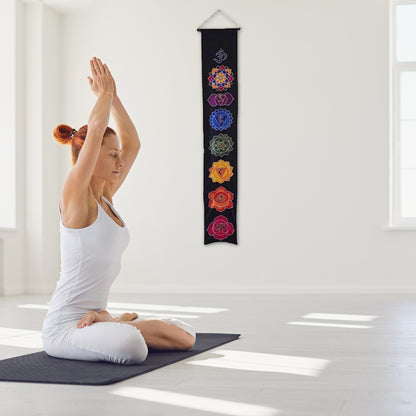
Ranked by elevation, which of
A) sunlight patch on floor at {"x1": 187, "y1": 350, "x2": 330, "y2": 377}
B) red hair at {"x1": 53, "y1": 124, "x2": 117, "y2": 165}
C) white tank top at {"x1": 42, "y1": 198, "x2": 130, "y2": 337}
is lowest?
sunlight patch on floor at {"x1": 187, "y1": 350, "x2": 330, "y2": 377}

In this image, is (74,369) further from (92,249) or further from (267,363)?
(267,363)

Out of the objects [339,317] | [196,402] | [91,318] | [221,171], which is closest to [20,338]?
[91,318]

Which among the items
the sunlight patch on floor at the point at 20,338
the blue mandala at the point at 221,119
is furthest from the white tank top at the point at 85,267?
the blue mandala at the point at 221,119

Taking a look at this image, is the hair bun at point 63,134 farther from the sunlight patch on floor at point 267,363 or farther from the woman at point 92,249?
the sunlight patch on floor at point 267,363

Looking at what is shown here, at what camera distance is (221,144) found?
7160 millimetres

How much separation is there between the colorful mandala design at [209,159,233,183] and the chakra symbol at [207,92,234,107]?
0.54 metres

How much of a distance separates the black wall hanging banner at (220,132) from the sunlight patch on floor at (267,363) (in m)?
4.12

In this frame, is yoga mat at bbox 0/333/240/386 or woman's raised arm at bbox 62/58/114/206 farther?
woman's raised arm at bbox 62/58/114/206

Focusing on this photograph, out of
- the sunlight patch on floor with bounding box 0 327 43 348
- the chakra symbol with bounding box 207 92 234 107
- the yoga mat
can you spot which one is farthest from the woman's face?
the chakra symbol with bounding box 207 92 234 107

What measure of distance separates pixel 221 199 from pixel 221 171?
0.26 metres

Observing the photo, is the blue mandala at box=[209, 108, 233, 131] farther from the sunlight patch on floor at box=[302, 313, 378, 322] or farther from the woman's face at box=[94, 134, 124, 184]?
the woman's face at box=[94, 134, 124, 184]

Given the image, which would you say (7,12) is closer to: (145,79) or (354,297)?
(145,79)

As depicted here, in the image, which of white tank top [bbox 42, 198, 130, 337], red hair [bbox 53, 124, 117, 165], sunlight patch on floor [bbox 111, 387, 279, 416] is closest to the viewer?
sunlight patch on floor [bbox 111, 387, 279, 416]

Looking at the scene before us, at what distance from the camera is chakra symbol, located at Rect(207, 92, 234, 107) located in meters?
7.16
